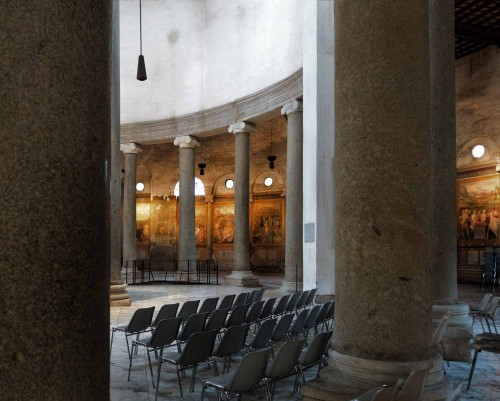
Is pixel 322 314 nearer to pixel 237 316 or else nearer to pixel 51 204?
pixel 237 316

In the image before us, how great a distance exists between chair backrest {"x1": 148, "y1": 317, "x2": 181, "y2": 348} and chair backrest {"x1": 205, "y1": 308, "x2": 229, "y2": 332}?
78 cm

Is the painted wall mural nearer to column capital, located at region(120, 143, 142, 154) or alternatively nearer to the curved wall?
the curved wall

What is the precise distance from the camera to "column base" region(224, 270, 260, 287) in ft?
60.3

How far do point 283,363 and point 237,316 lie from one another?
2693mm

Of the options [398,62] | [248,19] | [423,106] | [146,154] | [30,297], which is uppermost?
[248,19]

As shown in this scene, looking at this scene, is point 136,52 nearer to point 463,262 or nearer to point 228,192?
point 228,192

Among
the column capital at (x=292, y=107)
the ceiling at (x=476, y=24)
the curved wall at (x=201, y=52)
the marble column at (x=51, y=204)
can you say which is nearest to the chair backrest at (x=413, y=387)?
the marble column at (x=51, y=204)

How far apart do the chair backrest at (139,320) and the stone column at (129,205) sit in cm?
1507

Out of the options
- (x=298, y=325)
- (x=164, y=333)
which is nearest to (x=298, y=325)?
(x=298, y=325)

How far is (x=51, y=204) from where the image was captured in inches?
63.2

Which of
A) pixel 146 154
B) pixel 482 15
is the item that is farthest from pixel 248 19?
pixel 146 154

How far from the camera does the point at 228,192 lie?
27.1 m

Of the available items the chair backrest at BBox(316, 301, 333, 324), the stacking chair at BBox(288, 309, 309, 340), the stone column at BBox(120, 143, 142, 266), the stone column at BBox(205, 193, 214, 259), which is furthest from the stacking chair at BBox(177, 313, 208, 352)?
the stone column at BBox(205, 193, 214, 259)

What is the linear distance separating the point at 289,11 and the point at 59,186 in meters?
16.6
